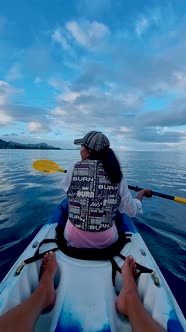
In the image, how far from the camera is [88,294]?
83.6 inches

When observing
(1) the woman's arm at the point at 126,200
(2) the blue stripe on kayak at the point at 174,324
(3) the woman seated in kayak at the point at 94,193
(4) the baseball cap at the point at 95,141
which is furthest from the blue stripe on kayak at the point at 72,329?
(4) the baseball cap at the point at 95,141

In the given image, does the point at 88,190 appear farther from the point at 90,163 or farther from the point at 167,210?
the point at 167,210

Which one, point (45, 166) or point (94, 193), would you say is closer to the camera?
point (94, 193)

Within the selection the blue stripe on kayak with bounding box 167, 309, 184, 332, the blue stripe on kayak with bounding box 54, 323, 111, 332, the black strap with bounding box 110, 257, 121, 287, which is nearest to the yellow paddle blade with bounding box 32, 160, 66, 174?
the black strap with bounding box 110, 257, 121, 287

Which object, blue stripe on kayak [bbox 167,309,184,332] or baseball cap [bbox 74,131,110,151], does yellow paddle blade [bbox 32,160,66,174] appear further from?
blue stripe on kayak [bbox 167,309,184,332]

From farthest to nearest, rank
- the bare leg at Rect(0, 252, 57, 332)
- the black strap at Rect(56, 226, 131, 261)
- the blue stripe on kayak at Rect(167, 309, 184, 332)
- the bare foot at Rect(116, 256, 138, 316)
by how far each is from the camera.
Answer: the black strap at Rect(56, 226, 131, 261)
the bare foot at Rect(116, 256, 138, 316)
the blue stripe on kayak at Rect(167, 309, 184, 332)
the bare leg at Rect(0, 252, 57, 332)

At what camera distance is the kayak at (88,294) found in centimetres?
184

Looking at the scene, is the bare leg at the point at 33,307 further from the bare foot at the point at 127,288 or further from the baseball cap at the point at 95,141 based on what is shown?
the baseball cap at the point at 95,141

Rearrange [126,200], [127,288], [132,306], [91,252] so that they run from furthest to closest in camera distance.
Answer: [126,200], [91,252], [127,288], [132,306]

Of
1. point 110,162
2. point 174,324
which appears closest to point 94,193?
point 110,162

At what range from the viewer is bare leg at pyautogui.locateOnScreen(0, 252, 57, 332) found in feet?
5.07

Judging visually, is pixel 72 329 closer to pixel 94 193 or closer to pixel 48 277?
pixel 48 277

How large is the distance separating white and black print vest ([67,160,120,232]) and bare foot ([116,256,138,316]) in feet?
1.79

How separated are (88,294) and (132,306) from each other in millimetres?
475
